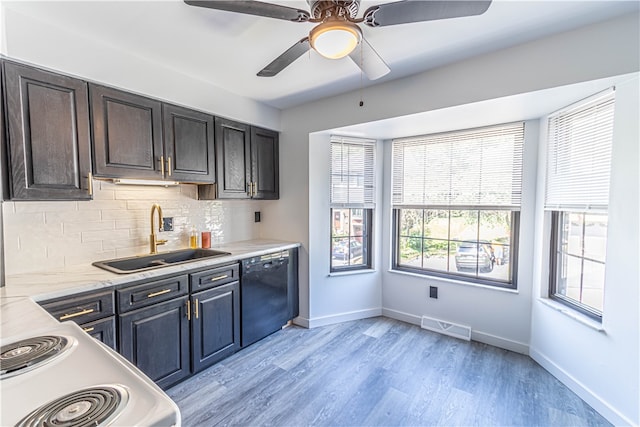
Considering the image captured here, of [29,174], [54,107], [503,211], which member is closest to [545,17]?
[503,211]

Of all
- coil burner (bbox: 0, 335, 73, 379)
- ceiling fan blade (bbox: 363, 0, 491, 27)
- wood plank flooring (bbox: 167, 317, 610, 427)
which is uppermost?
ceiling fan blade (bbox: 363, 0, 491, 27)

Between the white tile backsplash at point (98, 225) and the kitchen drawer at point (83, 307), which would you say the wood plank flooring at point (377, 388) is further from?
the white tile backsplash at point (98, 225)

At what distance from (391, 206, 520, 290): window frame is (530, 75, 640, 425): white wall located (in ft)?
2.20

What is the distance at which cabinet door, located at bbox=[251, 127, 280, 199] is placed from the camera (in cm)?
308

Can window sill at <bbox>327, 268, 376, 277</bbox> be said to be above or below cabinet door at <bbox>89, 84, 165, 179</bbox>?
below

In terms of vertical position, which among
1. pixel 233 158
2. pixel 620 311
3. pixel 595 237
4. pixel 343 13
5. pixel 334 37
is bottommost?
pixel 620 311

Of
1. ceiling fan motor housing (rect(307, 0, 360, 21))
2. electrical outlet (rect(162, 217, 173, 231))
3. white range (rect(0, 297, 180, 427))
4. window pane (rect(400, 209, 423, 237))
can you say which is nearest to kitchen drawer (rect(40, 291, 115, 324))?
white range (rect(0, 297, 180, 427))

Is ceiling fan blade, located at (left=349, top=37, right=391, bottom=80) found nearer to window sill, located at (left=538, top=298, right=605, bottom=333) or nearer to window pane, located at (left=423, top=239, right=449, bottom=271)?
window pane, located at (left=423, top=239, right=449, bottom=271)

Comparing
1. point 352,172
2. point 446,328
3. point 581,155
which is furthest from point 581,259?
point 352,172

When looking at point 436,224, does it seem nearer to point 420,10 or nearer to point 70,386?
point 420,10

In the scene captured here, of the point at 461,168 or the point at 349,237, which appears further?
the point at 349,237

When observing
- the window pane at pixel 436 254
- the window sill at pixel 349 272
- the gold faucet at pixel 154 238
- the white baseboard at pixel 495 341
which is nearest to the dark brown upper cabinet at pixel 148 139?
the gold faucet at pixel 154 238

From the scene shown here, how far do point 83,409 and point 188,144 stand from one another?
2176mm

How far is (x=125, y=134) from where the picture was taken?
206 centimetres
